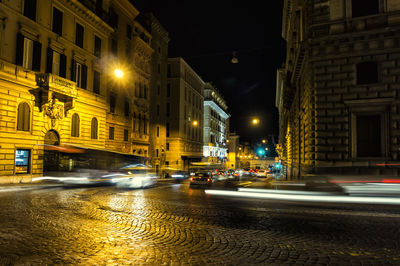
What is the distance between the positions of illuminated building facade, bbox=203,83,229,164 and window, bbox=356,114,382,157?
57.8m

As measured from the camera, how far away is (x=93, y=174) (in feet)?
68.9

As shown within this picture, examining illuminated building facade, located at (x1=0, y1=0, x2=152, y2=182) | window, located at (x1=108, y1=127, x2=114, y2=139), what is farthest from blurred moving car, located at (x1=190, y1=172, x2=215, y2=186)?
window, located at (x1=108, y1=127, x2=114, y2=139)

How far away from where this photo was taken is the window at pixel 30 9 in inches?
894

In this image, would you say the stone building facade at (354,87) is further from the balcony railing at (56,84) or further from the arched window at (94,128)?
the arched window at (94,128)

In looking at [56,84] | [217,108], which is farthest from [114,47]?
[217,108]

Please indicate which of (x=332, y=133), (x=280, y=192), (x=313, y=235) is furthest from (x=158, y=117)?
(x=313, y=235)

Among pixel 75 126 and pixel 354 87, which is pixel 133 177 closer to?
→ pixel 75 126

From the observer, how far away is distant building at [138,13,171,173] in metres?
46.9

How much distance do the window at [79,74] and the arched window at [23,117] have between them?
5678mm

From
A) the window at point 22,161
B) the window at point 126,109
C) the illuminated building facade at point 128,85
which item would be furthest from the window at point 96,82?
the window at point 22,161

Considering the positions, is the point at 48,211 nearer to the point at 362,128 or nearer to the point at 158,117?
the point at 362,128

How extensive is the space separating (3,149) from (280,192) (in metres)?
18.8

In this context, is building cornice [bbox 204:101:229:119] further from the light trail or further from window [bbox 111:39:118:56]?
the light trail

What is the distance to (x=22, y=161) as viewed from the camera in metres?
22.7
